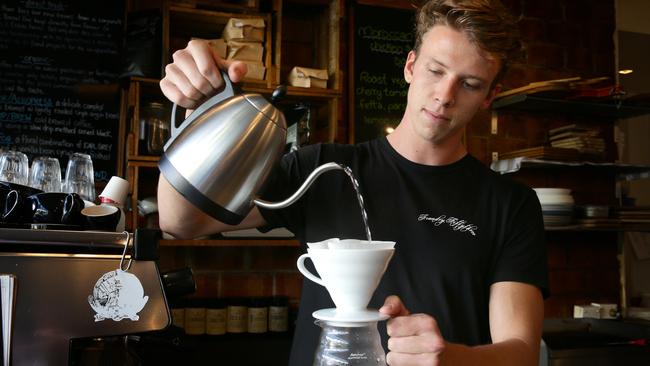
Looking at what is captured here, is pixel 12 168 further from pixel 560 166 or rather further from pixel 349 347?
pixel 560 166

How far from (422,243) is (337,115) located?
1.22m

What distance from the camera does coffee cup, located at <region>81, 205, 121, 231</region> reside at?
4.55 ft

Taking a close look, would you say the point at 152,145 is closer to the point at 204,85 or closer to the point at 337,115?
the point at 337,115

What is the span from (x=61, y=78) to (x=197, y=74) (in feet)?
5.37

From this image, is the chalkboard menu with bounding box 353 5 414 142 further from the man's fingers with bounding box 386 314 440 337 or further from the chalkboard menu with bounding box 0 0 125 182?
the man's fingers with bounding box 386 314 440 337

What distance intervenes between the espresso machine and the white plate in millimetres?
547

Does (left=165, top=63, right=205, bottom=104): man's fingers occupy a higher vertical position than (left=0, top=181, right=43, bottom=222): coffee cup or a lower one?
higher

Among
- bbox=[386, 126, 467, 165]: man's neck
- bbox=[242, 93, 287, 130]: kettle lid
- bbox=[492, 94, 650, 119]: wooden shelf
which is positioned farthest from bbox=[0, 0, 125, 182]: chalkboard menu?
bbox=[492, 94, 650, 119]: wooden shelf

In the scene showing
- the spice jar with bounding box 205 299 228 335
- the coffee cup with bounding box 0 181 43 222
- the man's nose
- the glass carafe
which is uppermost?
the man's nose

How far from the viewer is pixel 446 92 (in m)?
1.27

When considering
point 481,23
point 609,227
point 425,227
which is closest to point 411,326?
point 425,227

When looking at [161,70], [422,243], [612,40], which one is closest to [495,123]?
[612,40]

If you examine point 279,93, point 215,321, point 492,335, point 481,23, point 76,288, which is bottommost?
point 215,321

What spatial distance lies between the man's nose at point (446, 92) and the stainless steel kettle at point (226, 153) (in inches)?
18.1
